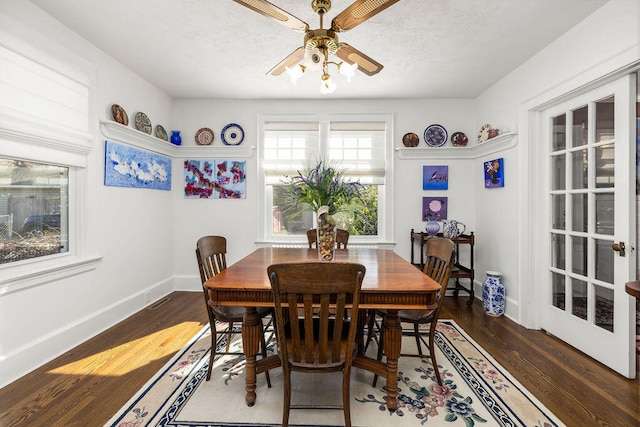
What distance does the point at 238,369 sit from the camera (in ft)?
7.09

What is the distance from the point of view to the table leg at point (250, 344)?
175cm

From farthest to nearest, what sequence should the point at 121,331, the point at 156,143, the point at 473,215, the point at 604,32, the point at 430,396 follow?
the point at 473,215 < the point at 156,143 < the point at 121,331 < the point at 604,32 < the point at 430,396

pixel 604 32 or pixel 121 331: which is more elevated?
pixel 604 32

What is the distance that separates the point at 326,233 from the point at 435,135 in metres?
2.58

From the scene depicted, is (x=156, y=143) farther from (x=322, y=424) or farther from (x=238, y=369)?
(x=322, y=424)

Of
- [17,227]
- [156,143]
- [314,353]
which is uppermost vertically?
[156,143]

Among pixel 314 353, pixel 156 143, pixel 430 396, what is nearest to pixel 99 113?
pixel 156 143

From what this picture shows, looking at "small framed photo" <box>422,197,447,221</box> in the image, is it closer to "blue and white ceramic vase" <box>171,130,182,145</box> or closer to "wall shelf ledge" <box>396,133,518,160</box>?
"wall shelf ledge" <box>396,133,518,160</box>

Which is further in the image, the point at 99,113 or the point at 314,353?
the point at 99,113

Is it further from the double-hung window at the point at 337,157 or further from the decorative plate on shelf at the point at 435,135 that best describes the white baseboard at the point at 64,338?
the decorative plate on shelf at the point at 435,135

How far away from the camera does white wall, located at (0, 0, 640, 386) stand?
2.14 m

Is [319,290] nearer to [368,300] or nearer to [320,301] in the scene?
[320,301]

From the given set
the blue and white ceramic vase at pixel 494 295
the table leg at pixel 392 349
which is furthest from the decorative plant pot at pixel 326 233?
the blue and white ceramic vase at pixel 494 295

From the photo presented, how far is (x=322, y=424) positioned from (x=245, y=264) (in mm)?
1111
